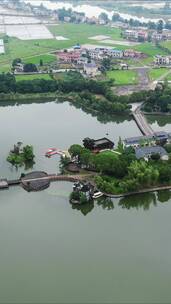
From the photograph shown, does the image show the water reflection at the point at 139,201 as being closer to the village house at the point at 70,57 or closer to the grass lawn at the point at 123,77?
the grass lawn at the point at 123,77

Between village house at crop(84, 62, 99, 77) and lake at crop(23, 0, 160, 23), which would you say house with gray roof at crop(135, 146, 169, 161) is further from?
lake at crop(23, 0, 160, 23)

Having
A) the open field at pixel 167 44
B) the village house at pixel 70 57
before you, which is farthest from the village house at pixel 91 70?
the open field at pixel 167 44

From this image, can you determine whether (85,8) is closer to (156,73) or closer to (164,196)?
(156,73)

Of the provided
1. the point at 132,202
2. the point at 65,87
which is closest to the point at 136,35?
the point at 65,87

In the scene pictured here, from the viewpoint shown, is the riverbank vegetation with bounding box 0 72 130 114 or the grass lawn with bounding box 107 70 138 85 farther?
the grass lawn with bounding box 107 70 138 85

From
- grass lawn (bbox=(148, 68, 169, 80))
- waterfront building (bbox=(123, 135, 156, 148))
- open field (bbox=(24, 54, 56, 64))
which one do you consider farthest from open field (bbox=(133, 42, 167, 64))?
waterfront building (bbox=(123, 135, 156, 148))

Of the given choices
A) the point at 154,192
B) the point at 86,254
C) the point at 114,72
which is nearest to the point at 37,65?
the point at 114,72

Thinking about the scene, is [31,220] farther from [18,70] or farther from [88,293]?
[18,70]
